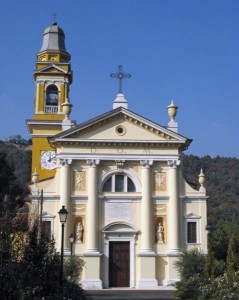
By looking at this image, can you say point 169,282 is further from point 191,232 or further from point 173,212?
point 173,212

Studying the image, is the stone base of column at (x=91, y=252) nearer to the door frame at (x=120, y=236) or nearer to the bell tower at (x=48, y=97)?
the door frame at (x=120, y=236)

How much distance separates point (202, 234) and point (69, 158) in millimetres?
9928

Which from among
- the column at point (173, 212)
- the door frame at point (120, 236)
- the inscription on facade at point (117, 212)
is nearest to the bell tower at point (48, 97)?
the inscription on facade at point (117, 212)

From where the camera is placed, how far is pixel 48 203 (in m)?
36.1

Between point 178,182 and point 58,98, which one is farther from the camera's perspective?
point 58,98

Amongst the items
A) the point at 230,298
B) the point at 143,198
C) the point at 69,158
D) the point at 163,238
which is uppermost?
the point at 69,158

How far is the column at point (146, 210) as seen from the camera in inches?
1398

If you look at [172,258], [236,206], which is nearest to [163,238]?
[172,258]

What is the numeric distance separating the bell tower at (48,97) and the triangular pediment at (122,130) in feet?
18.4

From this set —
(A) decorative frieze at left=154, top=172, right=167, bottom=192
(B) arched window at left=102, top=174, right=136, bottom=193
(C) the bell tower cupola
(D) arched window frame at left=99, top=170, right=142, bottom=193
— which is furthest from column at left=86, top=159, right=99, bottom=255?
(C) the bell tower cupola

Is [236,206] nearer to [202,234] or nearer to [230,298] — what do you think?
[202,234]

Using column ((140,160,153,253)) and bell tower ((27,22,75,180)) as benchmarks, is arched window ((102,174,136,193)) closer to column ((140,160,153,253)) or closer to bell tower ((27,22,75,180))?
column ((140,160,153,253))

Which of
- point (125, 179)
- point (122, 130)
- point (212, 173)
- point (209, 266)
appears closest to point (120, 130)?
point (122, 130)

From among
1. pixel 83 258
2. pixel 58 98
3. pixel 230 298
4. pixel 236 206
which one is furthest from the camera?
pixel 236 206
